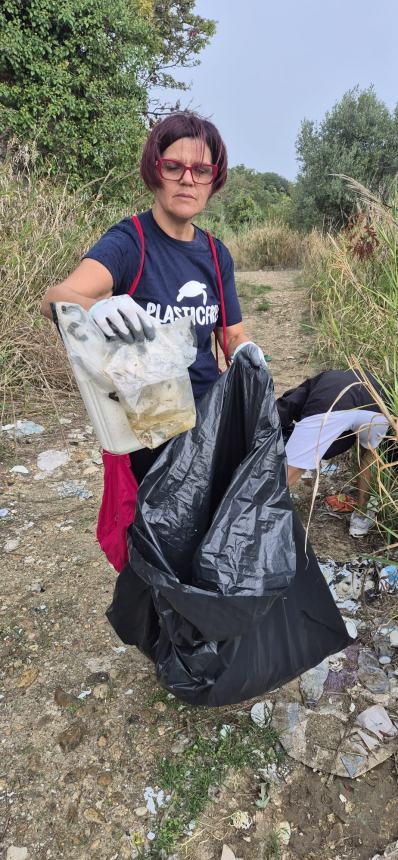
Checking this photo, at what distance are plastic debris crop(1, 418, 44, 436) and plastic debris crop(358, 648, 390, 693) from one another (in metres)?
2.30

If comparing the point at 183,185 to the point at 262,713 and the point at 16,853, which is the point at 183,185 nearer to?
the point at 262,713

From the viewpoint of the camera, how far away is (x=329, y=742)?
1.42 meters

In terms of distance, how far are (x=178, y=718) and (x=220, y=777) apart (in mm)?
212

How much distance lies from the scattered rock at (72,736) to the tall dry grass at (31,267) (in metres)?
2.20

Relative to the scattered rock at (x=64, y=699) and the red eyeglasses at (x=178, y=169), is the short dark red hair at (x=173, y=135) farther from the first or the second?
the scattered rock at (x=64, y=699)

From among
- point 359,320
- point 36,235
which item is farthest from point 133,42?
point 359,320

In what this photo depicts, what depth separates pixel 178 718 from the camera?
1500 millimetres

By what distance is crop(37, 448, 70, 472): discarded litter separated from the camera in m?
2.87

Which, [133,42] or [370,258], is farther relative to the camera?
[133,42]

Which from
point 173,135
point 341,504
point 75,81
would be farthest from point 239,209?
point 173,135

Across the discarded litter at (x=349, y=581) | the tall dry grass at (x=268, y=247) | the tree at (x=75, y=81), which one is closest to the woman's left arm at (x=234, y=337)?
the discarded litter at (x=349, y=581)

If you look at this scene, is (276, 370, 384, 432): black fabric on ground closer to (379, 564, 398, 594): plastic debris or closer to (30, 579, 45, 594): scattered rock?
(379, 564, 398, 594): plastic debris

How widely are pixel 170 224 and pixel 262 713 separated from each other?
1392 millimetres

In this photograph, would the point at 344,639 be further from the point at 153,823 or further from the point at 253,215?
the point at 253,215
